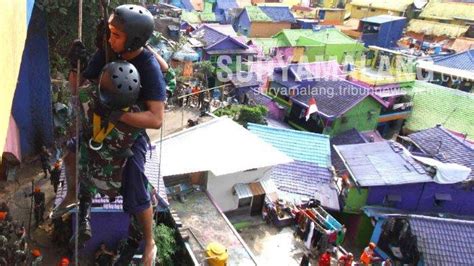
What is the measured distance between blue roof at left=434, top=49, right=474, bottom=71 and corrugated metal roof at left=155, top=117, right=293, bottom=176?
101 ft

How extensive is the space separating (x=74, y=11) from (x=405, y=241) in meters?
16.4

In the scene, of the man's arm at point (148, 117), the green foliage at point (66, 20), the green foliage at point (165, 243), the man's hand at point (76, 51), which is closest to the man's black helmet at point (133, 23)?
the man's hand at point (76, 51)

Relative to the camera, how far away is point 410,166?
19.5 meters

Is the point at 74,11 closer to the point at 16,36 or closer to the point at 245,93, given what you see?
the point at 16,36

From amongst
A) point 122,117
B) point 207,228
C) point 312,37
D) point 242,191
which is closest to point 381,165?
point 242,191

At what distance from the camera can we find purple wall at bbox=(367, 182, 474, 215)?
747 inches

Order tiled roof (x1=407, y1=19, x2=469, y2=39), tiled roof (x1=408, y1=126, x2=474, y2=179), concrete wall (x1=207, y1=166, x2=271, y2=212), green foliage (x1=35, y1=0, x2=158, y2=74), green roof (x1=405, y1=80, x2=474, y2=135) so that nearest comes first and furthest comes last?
green foliage (x1=35, y1=0, x2=158, y2=74), concrete wall (x1=207, y1=166, x2=271, y2=212), tiled roof (x1=408, y1=126, x2=474, y2=179), green roof (x1=405, y1=80, x2=474, y2=135), tiled roof (x1=407, y1=19, x2=469, y2=39)

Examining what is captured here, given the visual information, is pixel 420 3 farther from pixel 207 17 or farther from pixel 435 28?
pixel 207 17

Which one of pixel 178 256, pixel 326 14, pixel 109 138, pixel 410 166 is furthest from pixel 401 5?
pixel 109 138

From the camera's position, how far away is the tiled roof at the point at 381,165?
61.3ft

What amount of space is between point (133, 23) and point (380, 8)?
64.8 m

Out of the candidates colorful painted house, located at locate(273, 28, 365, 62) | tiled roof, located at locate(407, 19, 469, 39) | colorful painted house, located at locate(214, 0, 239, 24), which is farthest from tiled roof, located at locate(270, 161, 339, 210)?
tiled roof, located at locate(407, 19, 469, 39)

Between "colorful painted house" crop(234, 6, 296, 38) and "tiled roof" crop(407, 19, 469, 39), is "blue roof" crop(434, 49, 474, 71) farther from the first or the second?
"colorful painted house" crop(234, 6, 296, 38)

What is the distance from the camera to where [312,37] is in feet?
149
